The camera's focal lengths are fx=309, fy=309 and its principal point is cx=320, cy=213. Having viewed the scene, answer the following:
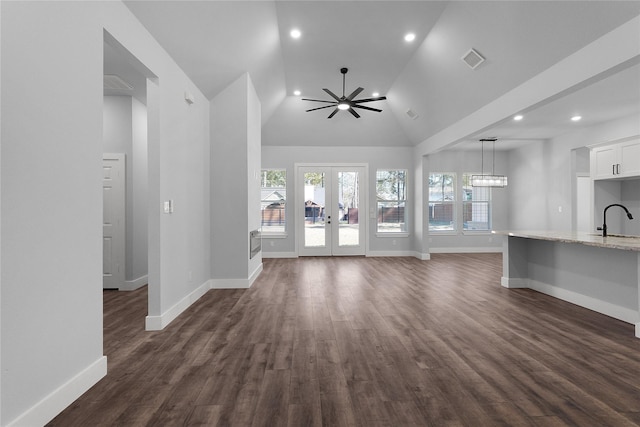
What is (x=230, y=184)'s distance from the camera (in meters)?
4.75

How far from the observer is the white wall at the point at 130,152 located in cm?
478

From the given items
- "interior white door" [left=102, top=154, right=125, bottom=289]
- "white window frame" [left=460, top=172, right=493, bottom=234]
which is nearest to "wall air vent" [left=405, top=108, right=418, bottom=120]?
"white window frame" [left=460, top=172, right=493, bottom=234]

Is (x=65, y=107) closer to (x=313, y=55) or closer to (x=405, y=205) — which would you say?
(x=313, y=55)

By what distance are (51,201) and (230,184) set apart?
3.03m

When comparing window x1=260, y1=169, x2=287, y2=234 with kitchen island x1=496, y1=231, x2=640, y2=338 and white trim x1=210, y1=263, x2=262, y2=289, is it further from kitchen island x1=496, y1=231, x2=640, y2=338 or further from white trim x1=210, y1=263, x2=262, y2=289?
kitchen island x1=496, y1=231, x2=640, y2=338

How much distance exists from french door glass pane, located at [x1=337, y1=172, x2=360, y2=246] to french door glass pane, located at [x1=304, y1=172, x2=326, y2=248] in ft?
1.60

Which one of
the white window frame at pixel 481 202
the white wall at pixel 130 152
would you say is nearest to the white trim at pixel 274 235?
the white wall at pixel 130 152

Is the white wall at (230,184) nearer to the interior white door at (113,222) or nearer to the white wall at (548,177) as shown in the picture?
the interior white door at (113,222)

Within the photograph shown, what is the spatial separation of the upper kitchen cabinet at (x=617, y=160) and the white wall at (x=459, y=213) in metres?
2.78

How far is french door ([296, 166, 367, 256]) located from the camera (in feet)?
27.0

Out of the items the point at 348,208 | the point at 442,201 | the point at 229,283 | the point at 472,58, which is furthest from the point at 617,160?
the point at 229,283

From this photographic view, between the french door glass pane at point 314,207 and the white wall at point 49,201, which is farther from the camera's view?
the french door glass pane at point 314,207

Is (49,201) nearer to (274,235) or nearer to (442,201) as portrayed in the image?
(274,235)

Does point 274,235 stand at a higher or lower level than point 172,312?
higher
